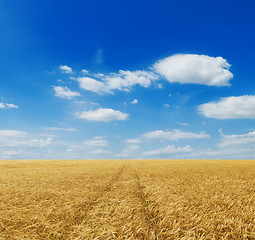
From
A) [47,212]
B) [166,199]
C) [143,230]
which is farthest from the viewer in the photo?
[166,199]

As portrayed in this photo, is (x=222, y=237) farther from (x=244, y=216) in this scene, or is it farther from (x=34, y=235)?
(x=34, y=235)

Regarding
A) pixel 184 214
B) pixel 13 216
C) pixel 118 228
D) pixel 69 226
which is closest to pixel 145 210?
pixel 184 214

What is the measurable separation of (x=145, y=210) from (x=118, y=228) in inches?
75.8

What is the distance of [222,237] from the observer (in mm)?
4336

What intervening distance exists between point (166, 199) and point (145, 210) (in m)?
1.51

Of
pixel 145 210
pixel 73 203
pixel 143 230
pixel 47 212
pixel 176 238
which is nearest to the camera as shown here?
pixel 176 238

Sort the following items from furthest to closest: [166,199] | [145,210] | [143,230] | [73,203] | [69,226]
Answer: [166,199], [73,203], [145,210], [69,226], [143,230]

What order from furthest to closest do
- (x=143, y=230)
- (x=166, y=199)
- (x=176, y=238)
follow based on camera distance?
(x=166, y=199), (x=143, y=230), (x=176, y=238)

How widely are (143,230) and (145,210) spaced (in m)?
1.93

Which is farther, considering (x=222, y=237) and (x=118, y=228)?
(x=118, y=228)

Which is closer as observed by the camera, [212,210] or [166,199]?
[212,210]

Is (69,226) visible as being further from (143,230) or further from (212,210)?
(212,210)

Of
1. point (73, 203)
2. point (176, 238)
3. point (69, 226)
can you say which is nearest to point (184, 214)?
point (176, 238)

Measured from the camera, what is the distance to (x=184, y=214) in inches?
225
